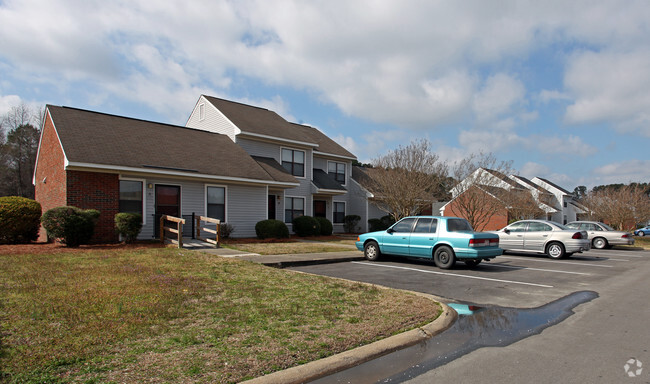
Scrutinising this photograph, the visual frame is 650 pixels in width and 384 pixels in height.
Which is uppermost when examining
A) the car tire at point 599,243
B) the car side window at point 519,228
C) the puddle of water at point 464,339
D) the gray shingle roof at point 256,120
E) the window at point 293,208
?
the gray shingle roof at point 256,120

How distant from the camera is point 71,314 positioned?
5.72 metres

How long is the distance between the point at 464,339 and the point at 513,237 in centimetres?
1316

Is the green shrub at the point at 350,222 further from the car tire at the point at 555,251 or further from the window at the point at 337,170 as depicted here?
the car tire at the point at 555,251

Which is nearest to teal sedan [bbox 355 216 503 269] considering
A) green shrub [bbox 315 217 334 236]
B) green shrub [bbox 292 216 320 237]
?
green shrub [bbox 292 216 320 237]

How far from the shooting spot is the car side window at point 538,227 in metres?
16.8

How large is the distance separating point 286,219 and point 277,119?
768cm

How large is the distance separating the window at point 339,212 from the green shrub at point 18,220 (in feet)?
59.0

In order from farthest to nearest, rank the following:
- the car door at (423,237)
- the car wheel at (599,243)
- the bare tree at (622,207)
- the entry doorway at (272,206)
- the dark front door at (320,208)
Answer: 1. the bare tree at (622,207)
2. the dark front door at (320,208)
3. the entry doorway at (272,206)
4. the car wheel at (599,243)
5. the car door at (423,237)

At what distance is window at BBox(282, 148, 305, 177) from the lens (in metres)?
25.9

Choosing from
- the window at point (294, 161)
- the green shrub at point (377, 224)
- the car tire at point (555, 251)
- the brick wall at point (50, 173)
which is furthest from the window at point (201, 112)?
the car tire at point (555, 251)

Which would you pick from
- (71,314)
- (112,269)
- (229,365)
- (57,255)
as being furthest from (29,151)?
(229,365)

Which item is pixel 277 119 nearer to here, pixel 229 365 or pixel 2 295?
pixel 2 295

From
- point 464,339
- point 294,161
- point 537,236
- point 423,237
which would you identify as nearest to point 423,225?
point 423,237

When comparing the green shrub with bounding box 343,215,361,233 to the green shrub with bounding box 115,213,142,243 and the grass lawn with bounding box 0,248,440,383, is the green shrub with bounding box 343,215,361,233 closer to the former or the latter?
the green shrub with bounding box 115,213,142,243
